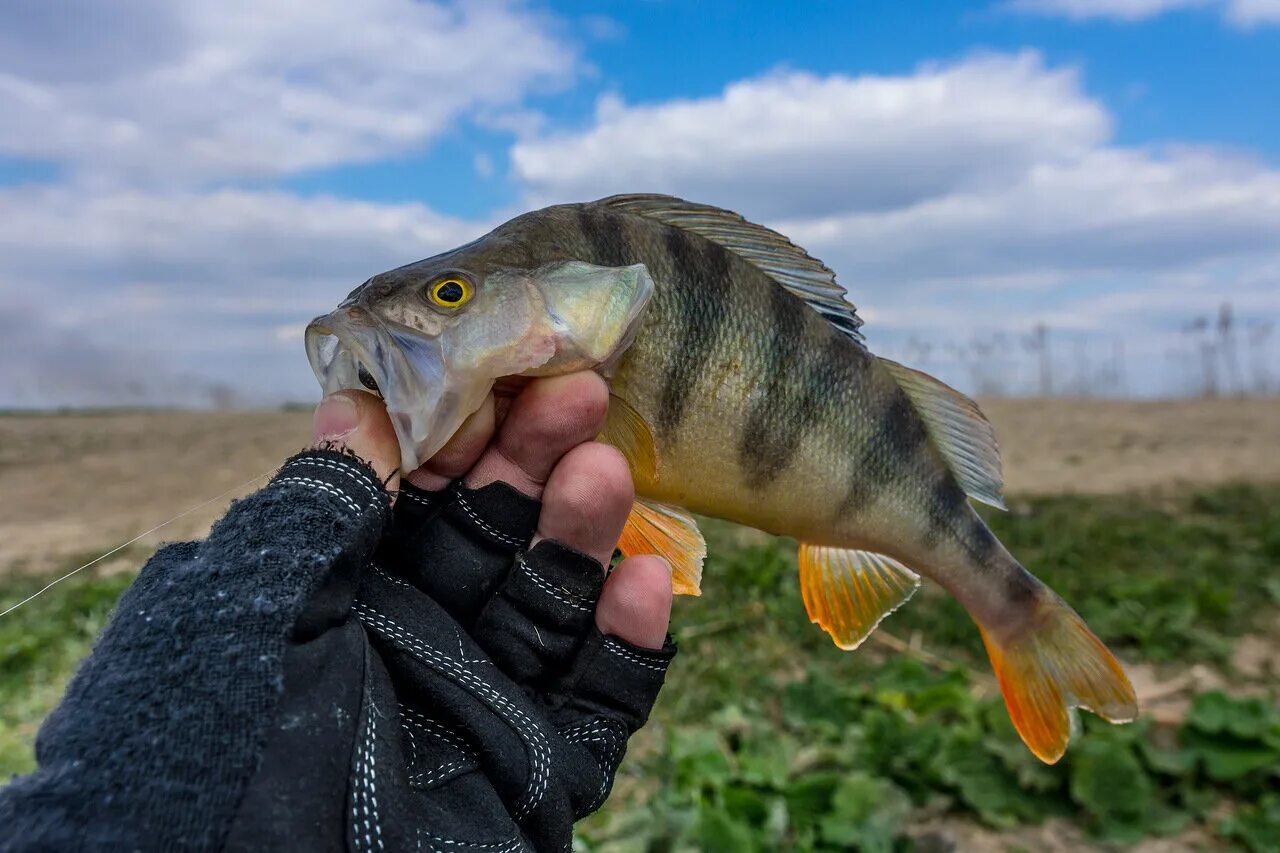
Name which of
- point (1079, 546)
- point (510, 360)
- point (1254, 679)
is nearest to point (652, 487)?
point (510, 360)

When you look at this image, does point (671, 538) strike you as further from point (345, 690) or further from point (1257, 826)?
point (1257, 826)

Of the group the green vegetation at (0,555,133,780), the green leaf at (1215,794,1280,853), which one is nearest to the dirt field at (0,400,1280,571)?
the green vegetation at (0,555,133,780)

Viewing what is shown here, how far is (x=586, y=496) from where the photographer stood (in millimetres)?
1884

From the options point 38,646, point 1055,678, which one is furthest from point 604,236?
point 38,646

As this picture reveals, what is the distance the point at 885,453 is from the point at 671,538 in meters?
0.59

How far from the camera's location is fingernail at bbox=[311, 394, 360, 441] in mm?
1762

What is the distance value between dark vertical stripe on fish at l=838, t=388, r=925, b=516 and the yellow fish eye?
1.06m

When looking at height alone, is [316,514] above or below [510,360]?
below

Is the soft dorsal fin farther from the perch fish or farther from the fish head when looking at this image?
the fish head

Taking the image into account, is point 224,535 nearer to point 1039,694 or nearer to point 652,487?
point 652,487

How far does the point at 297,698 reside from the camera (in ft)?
4.56

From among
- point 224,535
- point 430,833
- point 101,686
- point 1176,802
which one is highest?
point 224,535

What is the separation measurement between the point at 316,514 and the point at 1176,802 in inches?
203

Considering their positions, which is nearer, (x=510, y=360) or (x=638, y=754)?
(x=510, y=360)
